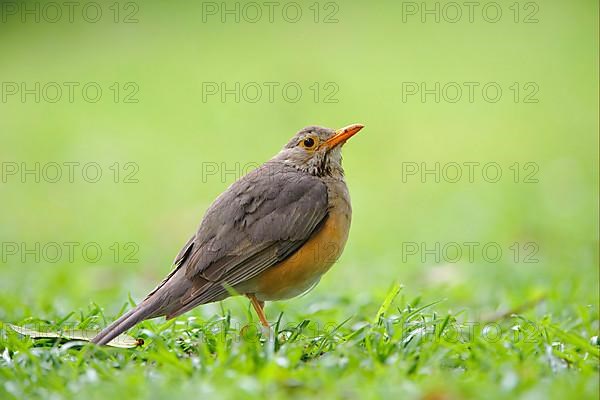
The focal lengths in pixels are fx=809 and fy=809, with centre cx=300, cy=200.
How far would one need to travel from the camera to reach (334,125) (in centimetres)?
1358

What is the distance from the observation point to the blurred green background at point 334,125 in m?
8.51

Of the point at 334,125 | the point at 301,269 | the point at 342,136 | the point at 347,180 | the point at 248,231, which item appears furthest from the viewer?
the point at 334,125

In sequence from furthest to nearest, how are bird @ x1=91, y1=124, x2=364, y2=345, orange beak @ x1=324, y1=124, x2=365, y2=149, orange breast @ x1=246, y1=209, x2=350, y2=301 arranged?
orange beak @ x1=324, y1=124, x2=365, y2=149
orange breast @ x1=246, y1=209, x2=350, y2=301
bird @ x1=91, y1=124, x2=364, y2=345

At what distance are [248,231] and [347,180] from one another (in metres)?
7.59

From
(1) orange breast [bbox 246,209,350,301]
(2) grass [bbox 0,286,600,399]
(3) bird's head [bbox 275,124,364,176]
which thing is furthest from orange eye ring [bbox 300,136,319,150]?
(2) grass [bbox 0,286,600,399]

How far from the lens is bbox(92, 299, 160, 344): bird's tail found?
4.59 m

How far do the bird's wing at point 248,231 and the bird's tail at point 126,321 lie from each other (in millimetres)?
153

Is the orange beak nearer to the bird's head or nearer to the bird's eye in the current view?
the bird's head

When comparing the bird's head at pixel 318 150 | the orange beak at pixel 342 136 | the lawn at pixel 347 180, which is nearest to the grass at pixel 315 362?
the lawn at pixel 347 180

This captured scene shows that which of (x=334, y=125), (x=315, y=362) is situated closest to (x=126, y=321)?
(x=315, y=362)

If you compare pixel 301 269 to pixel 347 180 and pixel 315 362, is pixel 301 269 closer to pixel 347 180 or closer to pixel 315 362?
pixel 315 362

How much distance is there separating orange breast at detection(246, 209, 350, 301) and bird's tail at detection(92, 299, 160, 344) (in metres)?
0.73

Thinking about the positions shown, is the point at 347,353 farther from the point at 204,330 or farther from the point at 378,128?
the point at 378,128

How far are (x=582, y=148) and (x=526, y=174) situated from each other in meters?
1.22
